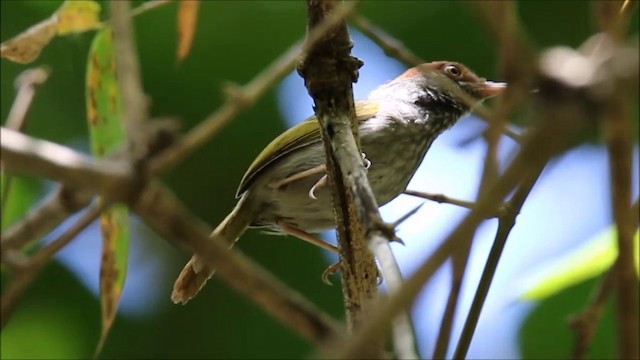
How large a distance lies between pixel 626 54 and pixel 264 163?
253cm

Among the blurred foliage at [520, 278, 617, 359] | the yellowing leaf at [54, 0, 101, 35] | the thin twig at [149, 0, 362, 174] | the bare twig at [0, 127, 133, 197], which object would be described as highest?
the bare twig at [0, 127, 133, 197]

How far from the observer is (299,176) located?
2.95m

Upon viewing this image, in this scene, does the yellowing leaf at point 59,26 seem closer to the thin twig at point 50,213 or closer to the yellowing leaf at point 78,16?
the yellowing leaf at point 78,16

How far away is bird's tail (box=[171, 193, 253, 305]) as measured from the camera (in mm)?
2623

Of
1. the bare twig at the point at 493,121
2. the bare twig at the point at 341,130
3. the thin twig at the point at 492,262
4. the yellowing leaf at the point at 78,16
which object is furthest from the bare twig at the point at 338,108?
the bare twig at the point at 493,121

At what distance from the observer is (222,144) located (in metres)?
5.13

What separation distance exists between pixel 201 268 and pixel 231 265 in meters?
1.96

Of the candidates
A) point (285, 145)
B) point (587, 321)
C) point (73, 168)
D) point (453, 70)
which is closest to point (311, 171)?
point (285, 145)

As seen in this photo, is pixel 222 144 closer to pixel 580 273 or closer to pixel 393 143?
pixel 393 143

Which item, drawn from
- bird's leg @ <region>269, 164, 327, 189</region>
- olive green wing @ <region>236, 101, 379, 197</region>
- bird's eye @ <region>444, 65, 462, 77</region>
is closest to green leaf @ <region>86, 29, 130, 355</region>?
bird's leg @ <region>269, 164, 327, 189</region>

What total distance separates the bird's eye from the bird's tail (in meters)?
0.85

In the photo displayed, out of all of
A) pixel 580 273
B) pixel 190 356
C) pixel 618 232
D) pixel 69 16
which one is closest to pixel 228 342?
pixel 190 356

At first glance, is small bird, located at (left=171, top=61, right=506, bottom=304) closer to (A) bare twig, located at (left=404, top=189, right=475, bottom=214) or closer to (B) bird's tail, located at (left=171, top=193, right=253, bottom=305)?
(B) bird's tail, located at (left=171, top=193, right=253, bottom=305)

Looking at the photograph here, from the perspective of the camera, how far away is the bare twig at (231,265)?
2.12 ft
